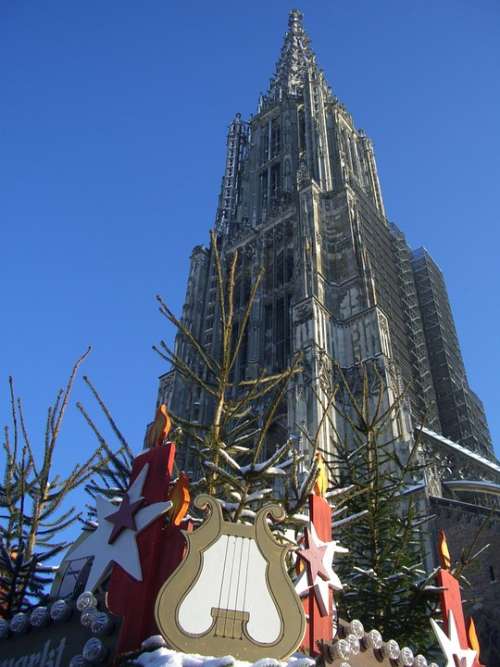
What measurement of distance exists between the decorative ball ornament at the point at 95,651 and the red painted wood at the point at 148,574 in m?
0.12

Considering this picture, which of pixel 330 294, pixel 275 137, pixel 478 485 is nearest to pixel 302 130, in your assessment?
pixel 275 137

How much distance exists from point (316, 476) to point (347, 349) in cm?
2110

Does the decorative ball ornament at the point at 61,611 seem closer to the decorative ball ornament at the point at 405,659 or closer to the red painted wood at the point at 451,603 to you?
the decorative ball ornament at the point at 405,659

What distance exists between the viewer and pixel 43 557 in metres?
8.09

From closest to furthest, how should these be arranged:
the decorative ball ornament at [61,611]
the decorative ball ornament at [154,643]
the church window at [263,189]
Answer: the decorative ball ornament at [154,643]
the decorative ball ornament at [61,611]
the church window at [263,189]

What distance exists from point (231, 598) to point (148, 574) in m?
0.69

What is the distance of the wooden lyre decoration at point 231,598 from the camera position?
4.32 metres

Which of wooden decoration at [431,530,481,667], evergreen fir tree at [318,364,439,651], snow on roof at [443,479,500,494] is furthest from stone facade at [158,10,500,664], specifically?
wooden decoration at [431,530,481,667]

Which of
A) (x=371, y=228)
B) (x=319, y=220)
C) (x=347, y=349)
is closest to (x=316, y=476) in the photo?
(x=347, y=349)

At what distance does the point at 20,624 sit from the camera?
514 centimetres

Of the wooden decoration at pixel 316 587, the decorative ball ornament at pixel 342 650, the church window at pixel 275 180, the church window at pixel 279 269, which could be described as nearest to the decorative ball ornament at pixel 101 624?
the wooden decoration at pixel 316 587

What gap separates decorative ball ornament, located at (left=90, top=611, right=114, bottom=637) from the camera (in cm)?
460

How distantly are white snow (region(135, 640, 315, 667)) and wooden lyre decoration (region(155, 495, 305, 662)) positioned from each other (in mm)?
100

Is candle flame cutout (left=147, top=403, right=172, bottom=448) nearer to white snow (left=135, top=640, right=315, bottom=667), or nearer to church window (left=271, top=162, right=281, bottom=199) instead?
white snow (left=135, top=640, right=315, bottom=667)
